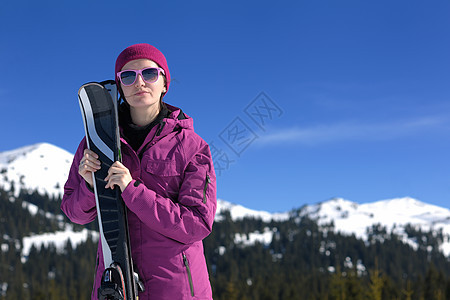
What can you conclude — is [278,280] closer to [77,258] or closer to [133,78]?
[77,258]

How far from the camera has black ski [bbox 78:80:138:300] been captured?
3301mm

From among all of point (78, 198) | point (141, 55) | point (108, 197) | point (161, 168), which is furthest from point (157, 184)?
point (141, 55)

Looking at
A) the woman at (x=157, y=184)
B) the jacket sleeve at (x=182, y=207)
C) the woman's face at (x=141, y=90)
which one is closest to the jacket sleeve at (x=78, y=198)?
the woman at (x=157, y=184)

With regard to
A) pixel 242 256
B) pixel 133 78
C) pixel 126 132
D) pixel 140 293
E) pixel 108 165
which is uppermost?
pixel 242 256

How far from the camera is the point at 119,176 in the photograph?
10.8 ft

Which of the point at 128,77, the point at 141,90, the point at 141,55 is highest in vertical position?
the point at 141,55

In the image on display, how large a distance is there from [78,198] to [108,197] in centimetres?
27

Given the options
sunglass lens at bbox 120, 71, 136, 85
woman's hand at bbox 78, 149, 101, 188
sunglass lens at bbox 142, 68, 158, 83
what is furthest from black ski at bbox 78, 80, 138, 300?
sunglass lens at bbox 142, 68, 158, 83

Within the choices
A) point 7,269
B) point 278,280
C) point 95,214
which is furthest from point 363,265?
point 95,214

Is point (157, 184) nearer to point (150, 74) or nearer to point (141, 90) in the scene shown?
point (141, 90)

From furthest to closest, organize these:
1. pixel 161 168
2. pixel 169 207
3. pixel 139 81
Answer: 1. pixel 139 81
2. pixel 161 168
3. pixel 169 207

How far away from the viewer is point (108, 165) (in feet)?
11.5

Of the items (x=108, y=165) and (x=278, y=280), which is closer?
(x=108, y=165)

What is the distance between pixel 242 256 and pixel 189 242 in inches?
6166
